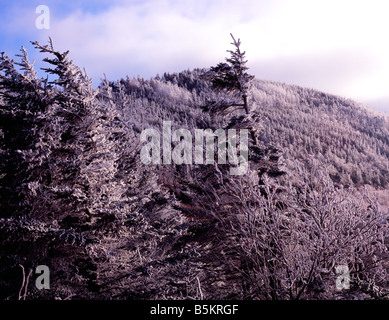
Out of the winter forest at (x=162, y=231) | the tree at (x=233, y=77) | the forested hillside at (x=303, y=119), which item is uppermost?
the forested hillside at (x=303, y=119)

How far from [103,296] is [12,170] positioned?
158 inches

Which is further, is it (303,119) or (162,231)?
(303,119)

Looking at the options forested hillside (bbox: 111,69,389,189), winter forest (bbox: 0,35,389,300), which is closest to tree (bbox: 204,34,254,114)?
winter forest (bbox: 0,35,389,300)

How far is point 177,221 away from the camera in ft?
49.9

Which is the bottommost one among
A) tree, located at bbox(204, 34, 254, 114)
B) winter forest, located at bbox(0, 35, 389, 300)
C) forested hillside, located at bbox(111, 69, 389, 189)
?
winter forest, located at bbox(0, 35, 389, 300)

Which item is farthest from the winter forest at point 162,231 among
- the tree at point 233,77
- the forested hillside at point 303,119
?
the forested hillside at point 303,119

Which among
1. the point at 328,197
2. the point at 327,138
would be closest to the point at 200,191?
the point at 328,197

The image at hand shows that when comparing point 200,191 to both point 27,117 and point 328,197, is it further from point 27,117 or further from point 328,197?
point 27,117

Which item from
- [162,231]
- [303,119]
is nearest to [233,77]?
[162,231]

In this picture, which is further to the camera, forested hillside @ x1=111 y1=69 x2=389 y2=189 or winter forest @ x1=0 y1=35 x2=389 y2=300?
forested hillside @ x1=111 y1=69 x2=389 y2=189

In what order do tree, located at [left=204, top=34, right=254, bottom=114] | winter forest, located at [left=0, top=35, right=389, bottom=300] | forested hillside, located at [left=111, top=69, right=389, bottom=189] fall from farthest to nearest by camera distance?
forested hillside, located at [left=111, top=69, right=389, bottom=189] < tree, located at [left=204, top=34, right=254, bottom=114] < winter forest, located at [left=0, top=35, right=389, bottom=300]

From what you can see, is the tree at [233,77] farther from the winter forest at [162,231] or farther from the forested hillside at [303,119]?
the forested hillside at [303,119]

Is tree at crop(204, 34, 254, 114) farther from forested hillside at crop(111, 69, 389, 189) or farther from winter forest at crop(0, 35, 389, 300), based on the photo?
forested hillside at crop(111, 69, 389, 189)

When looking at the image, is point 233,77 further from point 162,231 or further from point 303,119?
point 303,119
